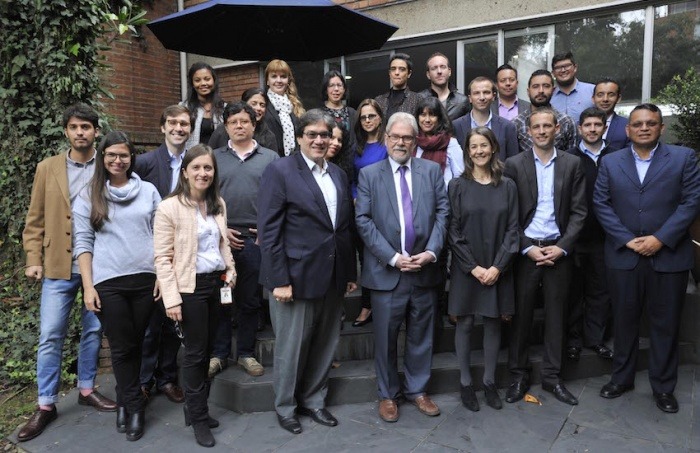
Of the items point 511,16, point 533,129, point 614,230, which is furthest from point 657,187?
point 511,16

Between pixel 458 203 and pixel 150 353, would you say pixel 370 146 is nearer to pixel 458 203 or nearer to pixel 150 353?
pixel 458 203

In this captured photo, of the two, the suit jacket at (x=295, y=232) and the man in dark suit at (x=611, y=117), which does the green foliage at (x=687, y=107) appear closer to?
the man in dark suit at (x=611, y=117)

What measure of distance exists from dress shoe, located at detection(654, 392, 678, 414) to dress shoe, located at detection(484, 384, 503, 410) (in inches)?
43.8

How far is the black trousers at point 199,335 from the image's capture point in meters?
3.30

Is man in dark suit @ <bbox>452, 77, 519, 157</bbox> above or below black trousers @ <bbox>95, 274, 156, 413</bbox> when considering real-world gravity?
above

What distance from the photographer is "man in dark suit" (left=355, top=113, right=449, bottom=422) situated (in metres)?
3.61

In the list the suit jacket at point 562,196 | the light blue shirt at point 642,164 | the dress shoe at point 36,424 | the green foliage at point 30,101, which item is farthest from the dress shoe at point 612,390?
the green foliage at point 30,101

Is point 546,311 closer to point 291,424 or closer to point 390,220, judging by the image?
point 390,220

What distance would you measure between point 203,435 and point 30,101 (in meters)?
3.11

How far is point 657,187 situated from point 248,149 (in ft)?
9.58

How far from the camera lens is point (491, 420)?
143 inches

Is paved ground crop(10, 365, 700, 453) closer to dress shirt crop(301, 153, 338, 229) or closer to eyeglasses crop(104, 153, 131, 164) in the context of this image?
dress shirt crop(301, 153, 338, 229)

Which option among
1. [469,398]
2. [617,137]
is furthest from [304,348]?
[617,137]

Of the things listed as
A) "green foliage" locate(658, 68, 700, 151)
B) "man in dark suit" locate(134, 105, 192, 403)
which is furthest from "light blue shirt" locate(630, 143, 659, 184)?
"man in dark suit" locate(134, 105, 192, 403)
